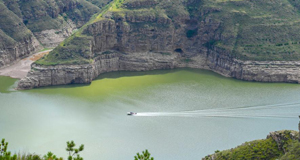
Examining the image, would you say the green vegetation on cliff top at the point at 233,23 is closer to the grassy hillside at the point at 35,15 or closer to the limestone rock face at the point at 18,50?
the limestone rock face at the point at 18,50

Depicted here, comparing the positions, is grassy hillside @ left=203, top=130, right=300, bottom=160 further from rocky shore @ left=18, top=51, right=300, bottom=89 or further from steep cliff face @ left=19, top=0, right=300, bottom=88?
steep cliff face @ left=19, top=0, right=300, bottom=88

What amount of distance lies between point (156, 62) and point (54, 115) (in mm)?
33760

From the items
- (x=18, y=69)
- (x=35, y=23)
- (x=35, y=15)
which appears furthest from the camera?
(x=35, y=15)

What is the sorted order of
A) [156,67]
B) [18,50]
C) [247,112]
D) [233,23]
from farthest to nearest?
[18,50]
[156,67]
[233,23]
[247,112]

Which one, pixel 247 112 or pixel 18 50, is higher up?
pixel 18 50

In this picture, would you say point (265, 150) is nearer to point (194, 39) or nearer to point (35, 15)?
point (194, 39)

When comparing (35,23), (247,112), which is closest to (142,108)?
(247,112)

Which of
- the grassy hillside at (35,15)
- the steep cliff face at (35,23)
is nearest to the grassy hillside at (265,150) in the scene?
the steep cliff face at (35,23)

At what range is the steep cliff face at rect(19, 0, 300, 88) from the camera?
8688 centimetres

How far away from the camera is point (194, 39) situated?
99.4 m

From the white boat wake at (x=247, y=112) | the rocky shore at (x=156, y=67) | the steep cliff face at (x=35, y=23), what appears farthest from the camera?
the steep cliff face at (x=35, y=23)

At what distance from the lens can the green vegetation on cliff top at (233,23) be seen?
88.1 m

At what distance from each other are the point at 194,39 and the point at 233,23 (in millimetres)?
10095

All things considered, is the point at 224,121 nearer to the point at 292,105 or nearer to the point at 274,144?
the point at 292,105
